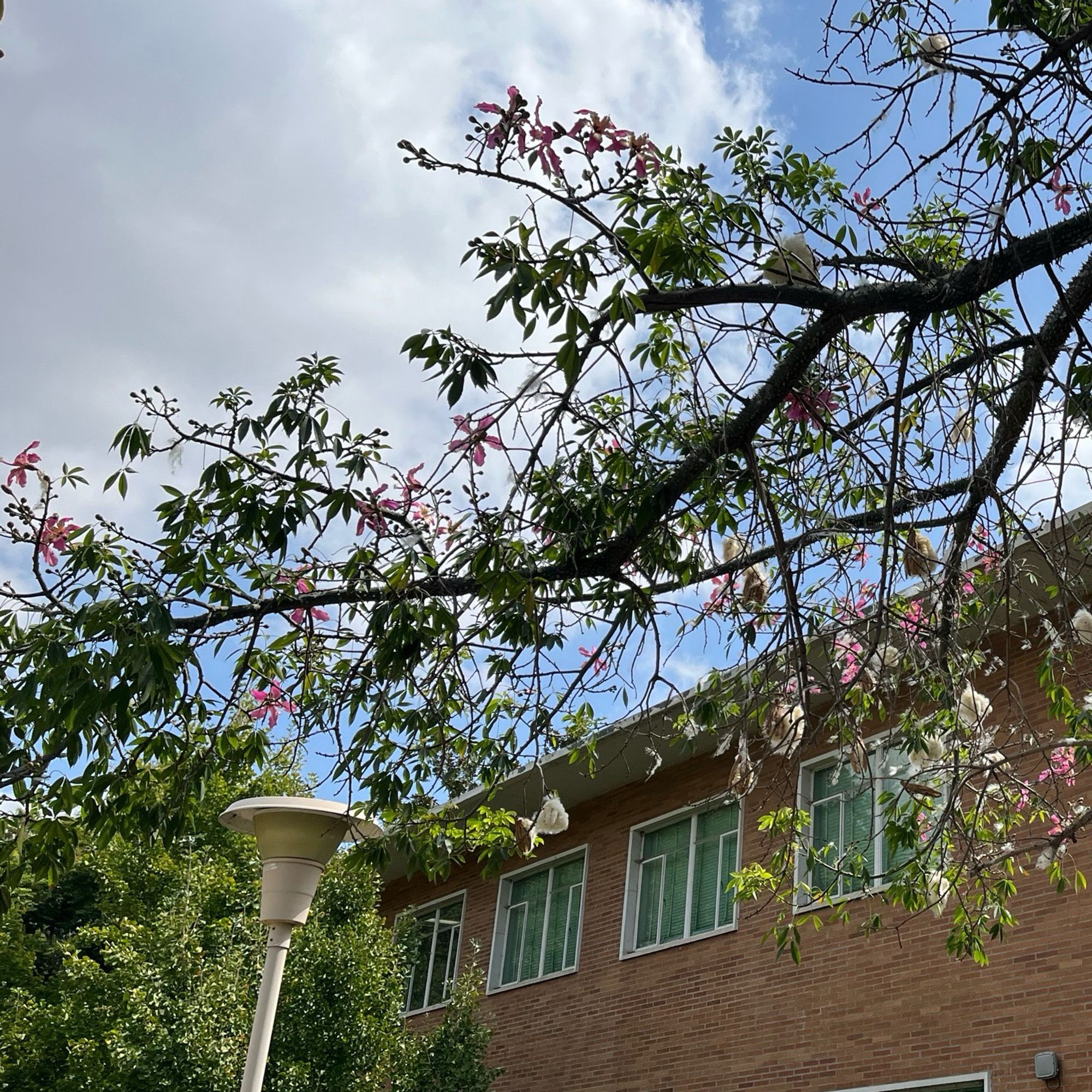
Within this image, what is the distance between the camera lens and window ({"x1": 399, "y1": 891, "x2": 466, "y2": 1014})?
1631cm

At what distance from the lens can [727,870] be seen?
12.5m

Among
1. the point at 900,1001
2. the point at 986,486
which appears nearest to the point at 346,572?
the point at 986,486

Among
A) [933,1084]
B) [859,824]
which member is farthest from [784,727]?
[859,824]

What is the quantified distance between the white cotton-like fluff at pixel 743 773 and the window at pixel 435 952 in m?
11.0

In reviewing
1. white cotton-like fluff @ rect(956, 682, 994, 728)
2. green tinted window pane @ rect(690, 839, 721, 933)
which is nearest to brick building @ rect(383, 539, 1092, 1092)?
green tinted window pane @ rect(690, 839, 721, 933)

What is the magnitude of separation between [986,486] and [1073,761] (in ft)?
10.0

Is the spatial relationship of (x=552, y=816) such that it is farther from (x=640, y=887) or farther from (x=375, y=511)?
(x=640, y=887)

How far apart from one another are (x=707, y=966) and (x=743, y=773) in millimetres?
7490

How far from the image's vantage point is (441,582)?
4.84 metres

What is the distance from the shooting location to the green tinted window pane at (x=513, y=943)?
15281 mm

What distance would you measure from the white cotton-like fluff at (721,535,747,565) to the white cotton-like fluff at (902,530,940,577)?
24.8 inches

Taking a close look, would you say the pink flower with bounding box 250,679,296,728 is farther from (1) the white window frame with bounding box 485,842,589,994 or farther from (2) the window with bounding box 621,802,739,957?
(1) the white window frame with bounding box 485,842,589,994

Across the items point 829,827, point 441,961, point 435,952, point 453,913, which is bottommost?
point 441,961

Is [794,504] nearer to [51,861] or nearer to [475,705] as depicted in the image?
[475,705]
